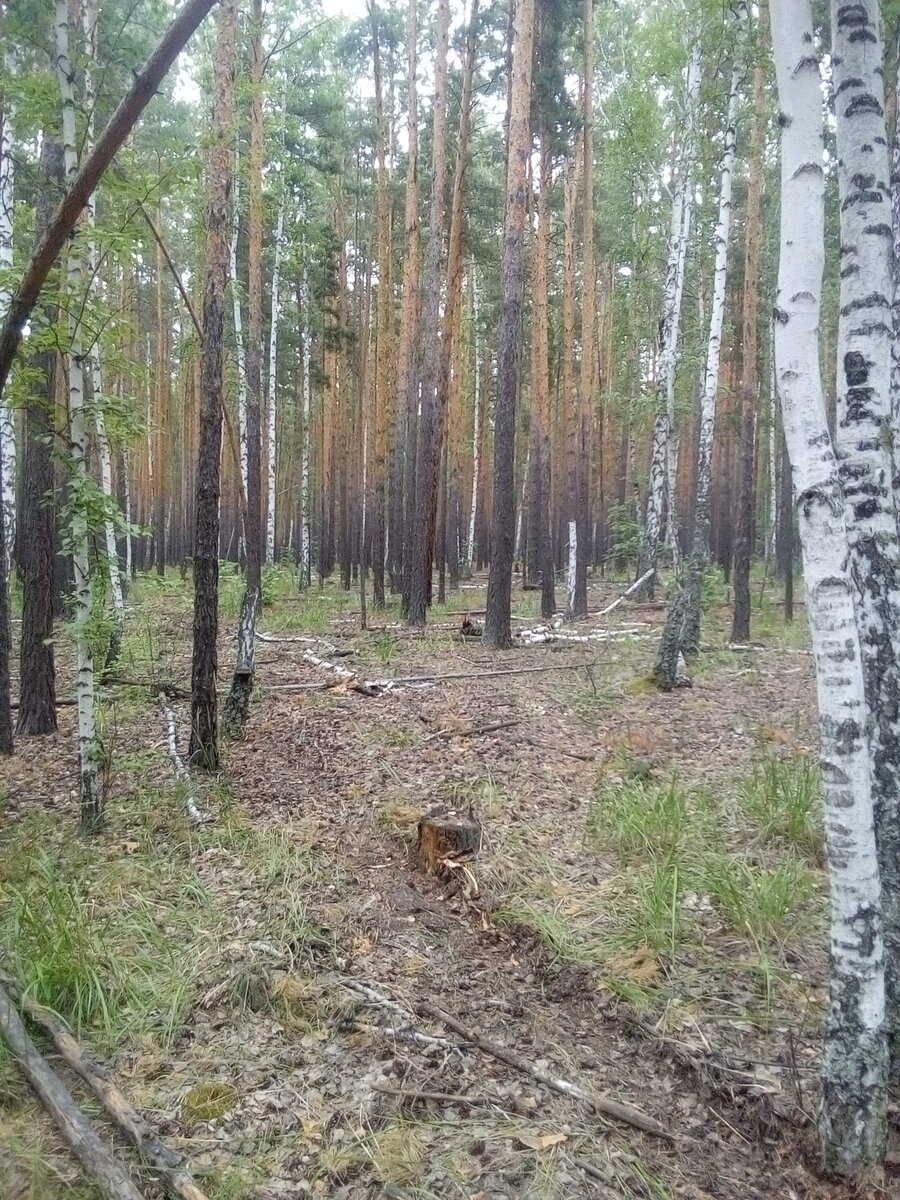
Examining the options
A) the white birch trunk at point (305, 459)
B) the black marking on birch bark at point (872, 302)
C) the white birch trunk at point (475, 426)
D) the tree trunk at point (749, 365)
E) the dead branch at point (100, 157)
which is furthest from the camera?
the white birch trunk at point (475, 426)

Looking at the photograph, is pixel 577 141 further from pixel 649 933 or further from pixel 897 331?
pixel 649 933

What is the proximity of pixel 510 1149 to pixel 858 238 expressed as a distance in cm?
337

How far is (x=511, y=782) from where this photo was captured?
19.7 ft

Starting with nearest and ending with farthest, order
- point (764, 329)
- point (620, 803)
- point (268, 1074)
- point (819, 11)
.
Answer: point (268, 1074) < point (620, 803) < point (819, 11) < point (764, 329)

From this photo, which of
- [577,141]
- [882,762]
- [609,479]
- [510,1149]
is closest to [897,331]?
[882,762]

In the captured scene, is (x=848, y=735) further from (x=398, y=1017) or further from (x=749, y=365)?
(x=749, y=365)

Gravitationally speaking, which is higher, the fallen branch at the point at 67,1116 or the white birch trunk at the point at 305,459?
the white birch trunk at the point at 305,459

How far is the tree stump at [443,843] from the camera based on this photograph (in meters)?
4.73

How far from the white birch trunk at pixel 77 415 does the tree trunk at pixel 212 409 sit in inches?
39.7

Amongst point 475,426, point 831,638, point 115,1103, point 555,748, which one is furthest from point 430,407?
point 475,426

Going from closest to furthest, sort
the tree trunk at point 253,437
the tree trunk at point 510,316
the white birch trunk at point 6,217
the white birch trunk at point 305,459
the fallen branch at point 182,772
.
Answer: the fallen branch at point 182,772 → the white birch trunk at point 6,217 → the tree trunk at point 253,437 → the tree trunk at point 510,316 → the white birch trunk at point 305,459

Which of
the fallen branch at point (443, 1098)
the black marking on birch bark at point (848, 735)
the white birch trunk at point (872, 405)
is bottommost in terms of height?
the fallen branch at point (443, 1098)

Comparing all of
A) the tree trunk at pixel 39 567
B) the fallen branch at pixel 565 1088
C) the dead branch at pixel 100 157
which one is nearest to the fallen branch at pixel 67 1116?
the fallen branch at pixel 565 1088

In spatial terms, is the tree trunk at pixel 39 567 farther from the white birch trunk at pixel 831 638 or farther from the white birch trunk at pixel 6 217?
the white birch trunk at pixel 831 638
